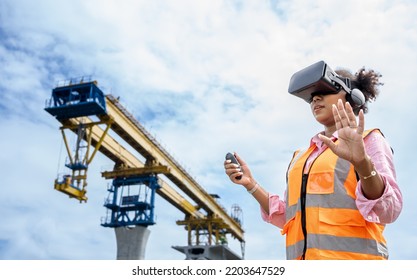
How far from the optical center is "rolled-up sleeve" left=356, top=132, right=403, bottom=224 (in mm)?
1768

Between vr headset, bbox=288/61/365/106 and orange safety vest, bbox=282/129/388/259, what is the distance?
237 millimetres

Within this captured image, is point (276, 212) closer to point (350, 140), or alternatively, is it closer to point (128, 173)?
point (350, 140)

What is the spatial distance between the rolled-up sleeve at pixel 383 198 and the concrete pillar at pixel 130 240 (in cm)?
2114

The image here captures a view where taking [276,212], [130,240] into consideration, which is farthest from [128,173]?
[276,212]

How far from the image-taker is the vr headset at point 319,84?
2.08 m

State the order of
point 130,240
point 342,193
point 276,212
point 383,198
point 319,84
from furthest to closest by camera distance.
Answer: point 130,240 → point 276,212 → point 319,84 → point 342,193 → point 383,198

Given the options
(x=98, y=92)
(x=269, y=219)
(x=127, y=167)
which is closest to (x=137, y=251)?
(x=127, y=167)

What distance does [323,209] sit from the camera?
1.90m

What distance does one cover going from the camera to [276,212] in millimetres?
2299

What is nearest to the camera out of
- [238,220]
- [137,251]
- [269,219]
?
[269,219]

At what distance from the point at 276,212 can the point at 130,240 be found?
2111 centimetres
